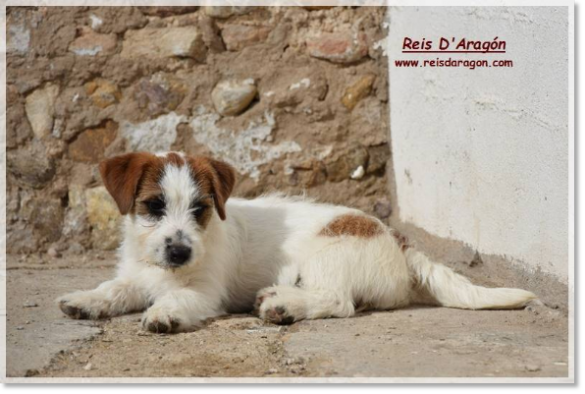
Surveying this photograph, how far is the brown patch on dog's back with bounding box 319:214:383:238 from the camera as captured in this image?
5.29 meters

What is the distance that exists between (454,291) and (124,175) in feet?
7.41

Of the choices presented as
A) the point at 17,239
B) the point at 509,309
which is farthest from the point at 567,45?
the point at 17,239

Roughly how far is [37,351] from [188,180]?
136 centimetres

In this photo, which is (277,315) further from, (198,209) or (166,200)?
(166,200)

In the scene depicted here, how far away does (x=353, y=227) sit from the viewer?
532 cm

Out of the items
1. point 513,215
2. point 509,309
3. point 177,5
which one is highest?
point 177,5

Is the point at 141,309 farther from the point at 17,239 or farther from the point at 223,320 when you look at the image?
the point at 17,239

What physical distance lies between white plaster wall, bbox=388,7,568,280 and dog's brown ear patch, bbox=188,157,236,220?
1859 millimetres

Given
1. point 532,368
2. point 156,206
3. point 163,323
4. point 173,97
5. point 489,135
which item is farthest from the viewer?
point 173,97

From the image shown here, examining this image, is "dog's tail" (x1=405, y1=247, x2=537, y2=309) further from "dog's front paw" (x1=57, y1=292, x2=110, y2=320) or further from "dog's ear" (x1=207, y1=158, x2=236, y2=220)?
"dog's front paw" (x1=57, y1=292, x2=110, y2=320)

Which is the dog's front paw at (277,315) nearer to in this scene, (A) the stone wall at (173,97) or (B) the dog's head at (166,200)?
(B) the dog's head at (166,200)

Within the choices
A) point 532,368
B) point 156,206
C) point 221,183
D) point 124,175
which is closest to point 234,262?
point 221,183

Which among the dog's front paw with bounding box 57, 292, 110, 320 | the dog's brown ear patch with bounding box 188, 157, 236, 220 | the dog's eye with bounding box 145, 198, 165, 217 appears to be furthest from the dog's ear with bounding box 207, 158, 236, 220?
the dog's front paw with bounding box 57, 292, 110, 320

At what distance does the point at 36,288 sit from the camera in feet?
19.2
